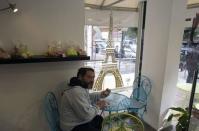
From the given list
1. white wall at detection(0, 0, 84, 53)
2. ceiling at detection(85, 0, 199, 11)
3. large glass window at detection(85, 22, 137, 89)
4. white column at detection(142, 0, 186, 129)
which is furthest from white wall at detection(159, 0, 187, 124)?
white wall at detection(0, 0, 84, 53)

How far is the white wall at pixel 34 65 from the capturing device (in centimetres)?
177

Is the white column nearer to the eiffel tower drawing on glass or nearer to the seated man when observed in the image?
the eiffel tower drawing on glass

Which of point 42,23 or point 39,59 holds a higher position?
point 42,23

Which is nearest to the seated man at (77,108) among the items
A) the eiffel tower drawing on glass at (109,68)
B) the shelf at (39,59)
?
the shelf at (39,59)

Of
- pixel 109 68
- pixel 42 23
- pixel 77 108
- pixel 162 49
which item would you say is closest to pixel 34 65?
pixel 42 23

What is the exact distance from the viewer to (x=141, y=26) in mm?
3055

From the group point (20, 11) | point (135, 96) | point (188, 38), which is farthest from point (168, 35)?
point (20, 11)

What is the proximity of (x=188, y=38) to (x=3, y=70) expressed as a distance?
2613 millimetres

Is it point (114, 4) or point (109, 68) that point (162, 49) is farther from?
point (109, 68)

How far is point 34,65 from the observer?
1901mm

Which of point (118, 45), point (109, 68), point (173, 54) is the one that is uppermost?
point (118, 45)

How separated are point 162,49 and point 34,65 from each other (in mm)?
1752

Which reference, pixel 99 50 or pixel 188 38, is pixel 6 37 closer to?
pixel 99 50

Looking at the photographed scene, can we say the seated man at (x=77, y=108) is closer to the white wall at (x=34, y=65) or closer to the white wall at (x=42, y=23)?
the white wall at (x=34, y=65)
